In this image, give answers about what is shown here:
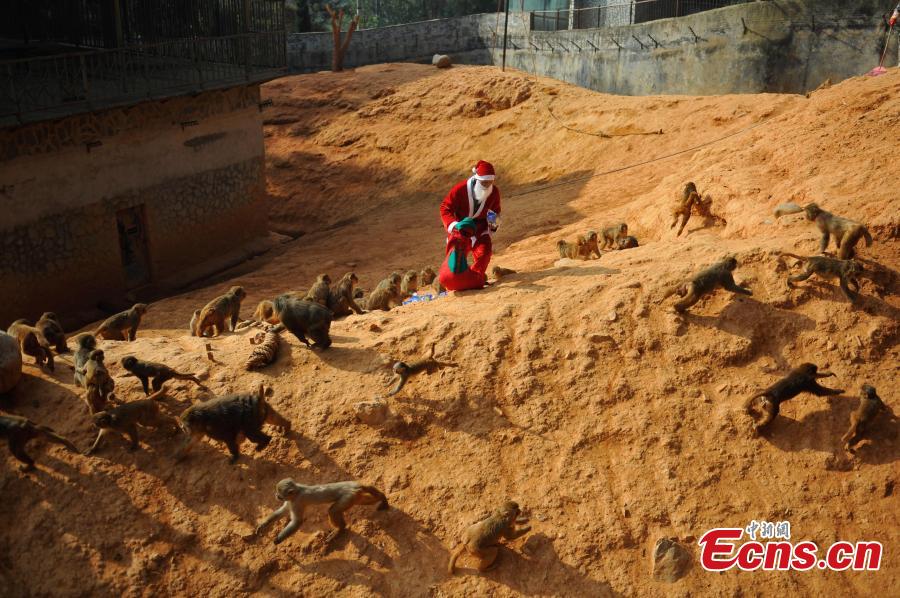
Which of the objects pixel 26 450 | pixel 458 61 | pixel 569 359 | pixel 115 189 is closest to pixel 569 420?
pixel 569 359

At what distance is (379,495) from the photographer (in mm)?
6750

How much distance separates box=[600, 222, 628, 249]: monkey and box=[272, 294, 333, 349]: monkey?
5637mm

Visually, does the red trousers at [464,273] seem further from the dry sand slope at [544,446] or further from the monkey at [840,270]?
the monkey at [840,270]

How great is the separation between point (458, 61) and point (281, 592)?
29.0m

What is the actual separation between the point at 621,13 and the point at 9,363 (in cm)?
2482

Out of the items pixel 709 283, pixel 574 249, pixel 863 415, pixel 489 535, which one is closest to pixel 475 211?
pixel 574 249

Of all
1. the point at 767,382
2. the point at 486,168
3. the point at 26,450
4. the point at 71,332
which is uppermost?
the point at 486,168

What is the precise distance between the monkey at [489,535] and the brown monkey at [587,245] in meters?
6.22

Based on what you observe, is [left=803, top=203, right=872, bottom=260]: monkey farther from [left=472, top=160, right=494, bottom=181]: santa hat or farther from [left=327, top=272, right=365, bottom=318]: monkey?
[left=327, top=272, right=365, bottom=318]: monkey

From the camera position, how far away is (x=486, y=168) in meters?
9.74

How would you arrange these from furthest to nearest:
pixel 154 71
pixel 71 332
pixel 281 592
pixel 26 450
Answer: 1. pixel 154 71
2. pixel 71 332
3. pixel 26 450
4. pixel 281 592

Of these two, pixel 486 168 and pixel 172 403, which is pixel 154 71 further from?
pixel 172 403

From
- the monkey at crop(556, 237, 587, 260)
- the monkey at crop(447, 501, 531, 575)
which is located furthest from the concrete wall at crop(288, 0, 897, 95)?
the monkey at crop(447, 501, 531, 575)

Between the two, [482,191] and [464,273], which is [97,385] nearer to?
[464,273]
